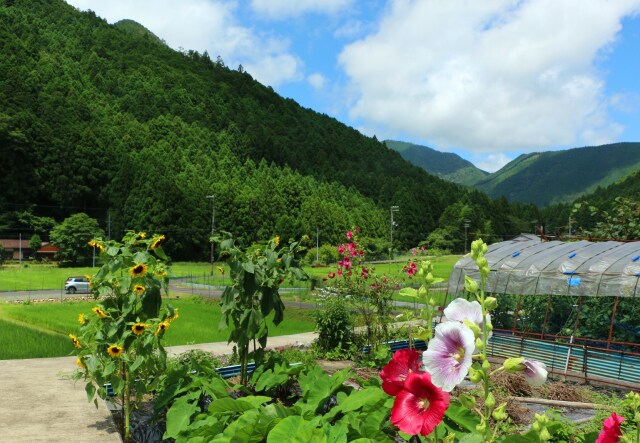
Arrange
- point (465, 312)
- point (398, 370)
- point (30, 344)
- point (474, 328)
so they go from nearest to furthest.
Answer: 1. point (474, 328)
2. point (465, 312)
3. point (398, 370)
4. point (30, 344)

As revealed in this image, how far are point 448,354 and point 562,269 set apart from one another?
36.3 feet

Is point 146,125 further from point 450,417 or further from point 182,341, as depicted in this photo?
point 450,417

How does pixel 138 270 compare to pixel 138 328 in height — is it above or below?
above

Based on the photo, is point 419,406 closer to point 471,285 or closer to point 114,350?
point 471,285

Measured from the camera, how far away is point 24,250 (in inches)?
2746

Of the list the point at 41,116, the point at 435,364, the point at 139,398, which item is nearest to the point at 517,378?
the point at 139,398

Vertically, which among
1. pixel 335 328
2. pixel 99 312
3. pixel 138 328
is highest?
pixel 99 312

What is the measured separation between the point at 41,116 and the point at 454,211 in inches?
2929

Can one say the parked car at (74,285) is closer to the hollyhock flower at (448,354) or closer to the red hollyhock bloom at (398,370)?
the red hollyhock bloom at (398,370)

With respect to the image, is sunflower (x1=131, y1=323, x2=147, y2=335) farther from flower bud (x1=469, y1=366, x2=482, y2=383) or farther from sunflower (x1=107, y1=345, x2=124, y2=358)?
flower bud (x1=469, y1=366, x2=482, y2=383)

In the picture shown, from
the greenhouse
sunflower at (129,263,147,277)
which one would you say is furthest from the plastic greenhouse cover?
sunflower at (129,263,147,277)

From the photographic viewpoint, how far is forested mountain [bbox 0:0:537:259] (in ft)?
256

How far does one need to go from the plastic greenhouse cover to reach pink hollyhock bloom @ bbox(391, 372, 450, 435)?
31.2 ft

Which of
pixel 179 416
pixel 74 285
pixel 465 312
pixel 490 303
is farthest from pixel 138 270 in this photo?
pixel 74 285
